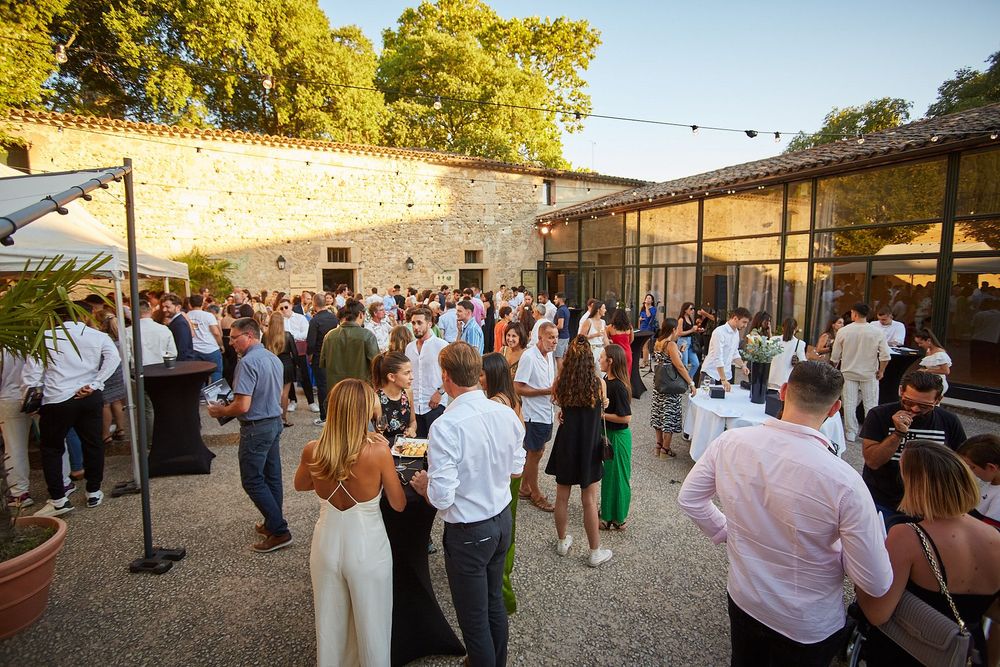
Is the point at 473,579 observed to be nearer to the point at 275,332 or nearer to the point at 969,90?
the point at 275,332

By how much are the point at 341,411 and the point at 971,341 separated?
1015 centimetres

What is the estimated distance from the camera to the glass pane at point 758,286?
1084cm

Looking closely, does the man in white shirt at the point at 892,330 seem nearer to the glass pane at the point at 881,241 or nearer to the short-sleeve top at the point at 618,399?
the glass pane at the point at 881,241

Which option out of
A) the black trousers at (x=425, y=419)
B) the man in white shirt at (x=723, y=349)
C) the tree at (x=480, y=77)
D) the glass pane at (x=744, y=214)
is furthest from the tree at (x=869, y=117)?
the black trousers at (x=425, y=419)

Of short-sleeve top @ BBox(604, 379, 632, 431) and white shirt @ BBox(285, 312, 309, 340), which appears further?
white shirt @ BBox(285, 312, 309, 340)

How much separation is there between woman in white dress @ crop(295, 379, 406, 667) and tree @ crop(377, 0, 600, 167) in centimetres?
1913

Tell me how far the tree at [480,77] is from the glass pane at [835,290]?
1263cm

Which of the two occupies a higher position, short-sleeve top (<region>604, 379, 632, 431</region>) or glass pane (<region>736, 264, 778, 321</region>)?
glass pane (<region>736, 264, 778, 321</region>)

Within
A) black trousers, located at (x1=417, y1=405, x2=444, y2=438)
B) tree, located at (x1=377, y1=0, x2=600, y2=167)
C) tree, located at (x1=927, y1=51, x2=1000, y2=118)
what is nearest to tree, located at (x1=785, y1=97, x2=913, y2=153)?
tree, located at (x1=927, y1=51, x2=1000, y2=118)

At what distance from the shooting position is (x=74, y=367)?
164 inches

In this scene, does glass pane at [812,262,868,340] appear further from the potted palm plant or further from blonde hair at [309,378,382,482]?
the potted palm plant

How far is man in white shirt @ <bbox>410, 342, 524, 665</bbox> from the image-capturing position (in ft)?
7.04

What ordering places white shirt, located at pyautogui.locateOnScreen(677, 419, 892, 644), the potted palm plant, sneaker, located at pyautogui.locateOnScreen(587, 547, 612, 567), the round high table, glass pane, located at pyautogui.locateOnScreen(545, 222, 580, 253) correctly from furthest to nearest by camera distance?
glass pane, located at pyautogui.locateOnScreen(545, 222, 580, 253), the round high table, sneaker, located at pyautogui.locateOnScreen(587, 547, 612, 567), the potted palm plant, white shirt, located at pyautogui.locateOnScreen(677, 419, 892, 644)

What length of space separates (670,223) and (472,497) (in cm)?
1301
